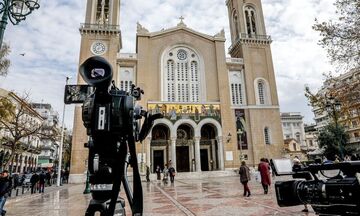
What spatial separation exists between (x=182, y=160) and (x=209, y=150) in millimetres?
3693

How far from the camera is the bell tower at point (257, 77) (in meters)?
32.0

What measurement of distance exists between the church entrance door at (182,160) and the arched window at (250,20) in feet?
63.6

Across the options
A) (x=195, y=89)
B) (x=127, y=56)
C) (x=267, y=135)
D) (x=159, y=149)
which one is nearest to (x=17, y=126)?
(x=159, y=149)

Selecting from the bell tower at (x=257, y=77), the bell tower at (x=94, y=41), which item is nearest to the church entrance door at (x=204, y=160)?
the bell tower at (x=257, y=77)

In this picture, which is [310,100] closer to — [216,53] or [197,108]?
[197,108]

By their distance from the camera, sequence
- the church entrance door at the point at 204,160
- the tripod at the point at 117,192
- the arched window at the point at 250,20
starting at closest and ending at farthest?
1. the tripod at the point at 117,192
2. the church entrance door at the point at 204,160
3. the arched window at the point at 250,20

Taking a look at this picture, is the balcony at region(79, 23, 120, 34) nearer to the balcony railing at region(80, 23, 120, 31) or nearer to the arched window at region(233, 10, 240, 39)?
the balcony railing at region(80, 23, 120, 31)

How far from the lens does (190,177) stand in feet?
91.2

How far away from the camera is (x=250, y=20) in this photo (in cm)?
3766

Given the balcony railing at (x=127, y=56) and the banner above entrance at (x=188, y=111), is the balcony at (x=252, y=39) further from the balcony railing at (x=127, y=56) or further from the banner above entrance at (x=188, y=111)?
the balcony railing at (x=127, y=56)

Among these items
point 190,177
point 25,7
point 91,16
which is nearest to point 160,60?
point 91,16

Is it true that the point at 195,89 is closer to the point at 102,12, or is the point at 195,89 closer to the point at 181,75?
the point at 181,75

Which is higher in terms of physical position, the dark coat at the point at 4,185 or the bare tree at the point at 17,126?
the bare tree at the point at 17,126

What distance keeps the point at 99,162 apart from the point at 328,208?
6.67 feet
